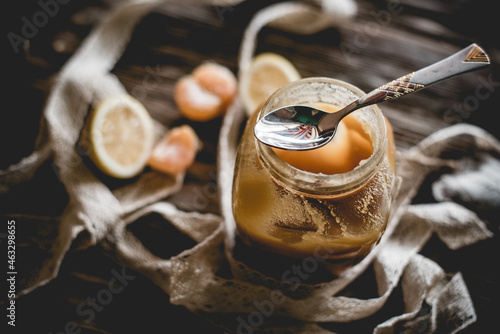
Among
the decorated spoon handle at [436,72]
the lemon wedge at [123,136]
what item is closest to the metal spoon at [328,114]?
the decorated spoon handle at [436,72]

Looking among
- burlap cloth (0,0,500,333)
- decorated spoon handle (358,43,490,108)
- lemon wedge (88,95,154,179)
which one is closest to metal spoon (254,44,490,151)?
decorated spoon handle (358,43,490,108)

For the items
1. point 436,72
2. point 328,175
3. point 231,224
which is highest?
point 436,72

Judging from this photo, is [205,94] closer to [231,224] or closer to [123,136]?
[123,136]

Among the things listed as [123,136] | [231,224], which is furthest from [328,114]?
[123,136]

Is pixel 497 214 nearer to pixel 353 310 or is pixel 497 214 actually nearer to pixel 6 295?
pixel 353 310

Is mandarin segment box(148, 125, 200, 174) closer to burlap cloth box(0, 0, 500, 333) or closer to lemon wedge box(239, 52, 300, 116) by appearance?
burlap cloth box(0, 0, 500, 333)

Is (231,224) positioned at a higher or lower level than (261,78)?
lower

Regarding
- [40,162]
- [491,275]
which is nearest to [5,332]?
[40,162]
